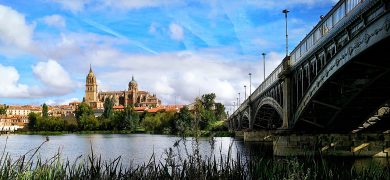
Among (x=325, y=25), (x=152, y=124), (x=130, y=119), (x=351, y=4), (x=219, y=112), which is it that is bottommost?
(x=152, y=124)

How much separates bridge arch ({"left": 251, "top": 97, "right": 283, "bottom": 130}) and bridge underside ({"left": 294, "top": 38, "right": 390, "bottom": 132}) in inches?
375

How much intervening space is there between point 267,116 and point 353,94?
141ft

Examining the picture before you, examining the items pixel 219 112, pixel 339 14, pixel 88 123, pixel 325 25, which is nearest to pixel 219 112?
pixel 219 112

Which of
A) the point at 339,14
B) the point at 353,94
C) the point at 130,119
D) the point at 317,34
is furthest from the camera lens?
the point at 130,119

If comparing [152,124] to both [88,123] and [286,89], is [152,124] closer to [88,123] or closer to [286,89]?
[88,123]

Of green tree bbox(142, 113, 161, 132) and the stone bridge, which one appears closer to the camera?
the stone bridge

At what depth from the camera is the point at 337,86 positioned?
2984cm

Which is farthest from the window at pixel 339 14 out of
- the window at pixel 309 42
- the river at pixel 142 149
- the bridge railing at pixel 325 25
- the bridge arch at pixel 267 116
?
the bridge arch at pixel 267 116

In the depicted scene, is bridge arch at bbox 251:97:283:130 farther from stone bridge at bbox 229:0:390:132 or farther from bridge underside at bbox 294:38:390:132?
bridge underside at bbox 294:38:390:132

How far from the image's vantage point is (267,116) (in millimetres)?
71312

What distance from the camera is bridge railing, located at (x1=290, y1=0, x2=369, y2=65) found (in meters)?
24.9

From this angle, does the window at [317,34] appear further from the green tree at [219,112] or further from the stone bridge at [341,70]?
the green tree at [219,112]

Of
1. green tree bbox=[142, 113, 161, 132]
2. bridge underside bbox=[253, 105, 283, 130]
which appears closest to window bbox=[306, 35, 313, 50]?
bridge underside bbox=[253, 105, 283, 130]

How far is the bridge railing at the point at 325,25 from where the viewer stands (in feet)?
81.8
